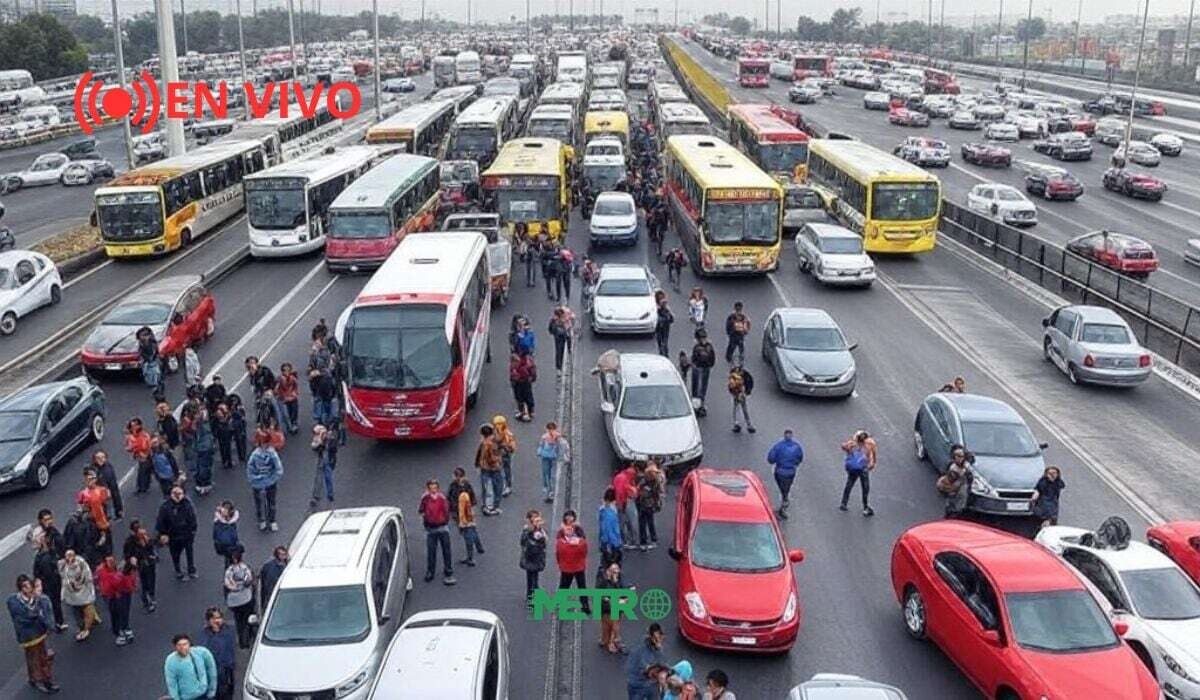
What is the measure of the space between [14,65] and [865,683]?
113 metres

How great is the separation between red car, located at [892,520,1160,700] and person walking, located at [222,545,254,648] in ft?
27.1

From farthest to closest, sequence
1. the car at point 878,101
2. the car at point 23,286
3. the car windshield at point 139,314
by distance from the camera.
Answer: the car at point 878,101 < the car at point 23,286 < the car windshield at point 139,314

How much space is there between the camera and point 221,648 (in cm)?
1161

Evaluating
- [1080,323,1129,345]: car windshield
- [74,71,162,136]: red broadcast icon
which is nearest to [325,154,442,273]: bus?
[1080,323,1129,345]: car windshield

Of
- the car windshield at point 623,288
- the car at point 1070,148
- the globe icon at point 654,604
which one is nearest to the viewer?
the globe icon at point 654,604

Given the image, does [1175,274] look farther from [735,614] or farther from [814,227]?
[735,614]

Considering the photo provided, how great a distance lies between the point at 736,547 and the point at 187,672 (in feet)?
21.7

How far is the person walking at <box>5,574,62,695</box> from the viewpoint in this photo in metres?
12.1

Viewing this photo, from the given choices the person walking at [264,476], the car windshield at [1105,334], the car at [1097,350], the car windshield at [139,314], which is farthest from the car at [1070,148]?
the person walking at [264,476]

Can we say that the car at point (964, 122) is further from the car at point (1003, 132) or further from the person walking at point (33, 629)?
the person walking at point (33, 629)

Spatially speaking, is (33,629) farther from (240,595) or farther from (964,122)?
(964,122)

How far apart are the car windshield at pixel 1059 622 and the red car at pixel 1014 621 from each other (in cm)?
1

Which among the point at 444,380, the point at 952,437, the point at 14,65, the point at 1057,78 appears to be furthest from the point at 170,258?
the point at 1057,78

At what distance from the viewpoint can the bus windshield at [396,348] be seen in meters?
18.9
